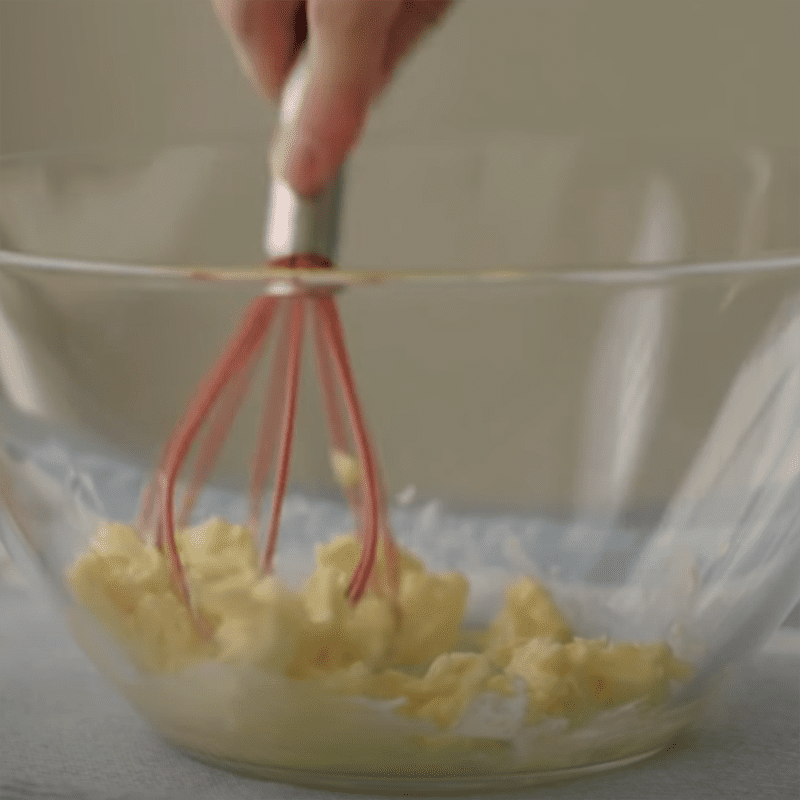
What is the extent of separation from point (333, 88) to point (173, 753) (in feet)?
0.59

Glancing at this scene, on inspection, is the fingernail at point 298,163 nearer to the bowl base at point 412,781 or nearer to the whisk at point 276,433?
the whisk at point 276,433

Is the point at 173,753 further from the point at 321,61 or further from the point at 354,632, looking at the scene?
the point at 321,61

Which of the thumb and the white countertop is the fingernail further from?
the white countertop

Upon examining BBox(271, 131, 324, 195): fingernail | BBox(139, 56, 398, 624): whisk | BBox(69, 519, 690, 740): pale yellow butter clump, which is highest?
BBox(271, 131, 324, 195): fingernail

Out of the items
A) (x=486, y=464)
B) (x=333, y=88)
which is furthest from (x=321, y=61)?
(x=486, y=464)

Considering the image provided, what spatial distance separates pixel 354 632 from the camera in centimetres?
34

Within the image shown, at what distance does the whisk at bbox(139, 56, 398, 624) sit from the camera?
1.11 ft

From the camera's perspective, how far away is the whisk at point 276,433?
34cm

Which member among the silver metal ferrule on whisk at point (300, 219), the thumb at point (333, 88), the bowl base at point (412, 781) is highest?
the thumb at point (333, 88)

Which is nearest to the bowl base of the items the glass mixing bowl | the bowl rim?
the glass mixing bowl

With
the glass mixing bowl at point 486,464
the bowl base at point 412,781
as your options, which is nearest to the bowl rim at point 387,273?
the glass mixing bowl at point 486,464

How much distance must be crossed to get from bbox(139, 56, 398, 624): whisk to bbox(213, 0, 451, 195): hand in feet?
0.03

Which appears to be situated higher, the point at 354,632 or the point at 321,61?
the point at 321,61

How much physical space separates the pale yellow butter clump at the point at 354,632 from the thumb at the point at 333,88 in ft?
0.31
